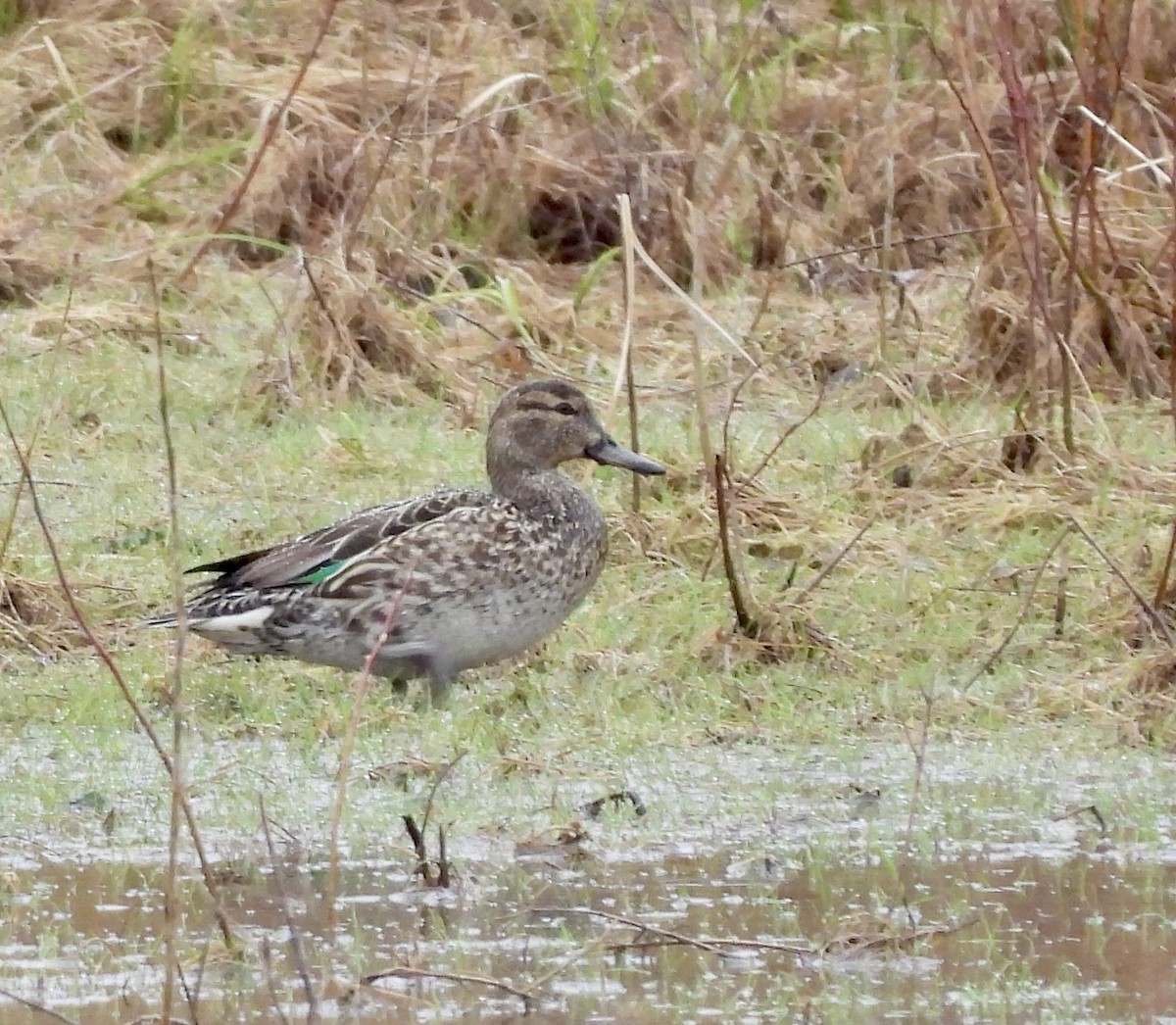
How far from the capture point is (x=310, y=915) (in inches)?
175

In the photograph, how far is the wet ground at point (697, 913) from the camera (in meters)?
3.99

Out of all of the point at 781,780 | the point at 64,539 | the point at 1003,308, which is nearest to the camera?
the point at 781,780

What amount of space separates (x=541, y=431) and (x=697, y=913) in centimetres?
269

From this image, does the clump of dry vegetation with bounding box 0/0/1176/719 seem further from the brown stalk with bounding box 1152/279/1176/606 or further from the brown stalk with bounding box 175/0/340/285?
the brown stalk with bounding box 1152/279/1176/606

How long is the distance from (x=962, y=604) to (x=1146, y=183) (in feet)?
11.1

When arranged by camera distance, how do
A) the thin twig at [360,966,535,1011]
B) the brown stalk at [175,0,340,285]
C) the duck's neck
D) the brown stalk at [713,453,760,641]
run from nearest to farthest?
the thin twig at [360,966,535,1011] < the brown stalk at [713,453,760,641] < the duck's neck < the brown stalk at [175,0,340,285]

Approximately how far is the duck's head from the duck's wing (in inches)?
14.2

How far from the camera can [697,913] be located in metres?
4.50

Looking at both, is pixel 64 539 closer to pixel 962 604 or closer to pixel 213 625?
pixel 213 625

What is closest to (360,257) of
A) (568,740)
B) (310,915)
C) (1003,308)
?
(1003,308)

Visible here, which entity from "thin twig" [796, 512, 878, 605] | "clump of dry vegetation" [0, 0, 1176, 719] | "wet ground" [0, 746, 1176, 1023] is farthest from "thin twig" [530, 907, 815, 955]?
"clump of dry vegetation" [0, 0, 1176, 719]

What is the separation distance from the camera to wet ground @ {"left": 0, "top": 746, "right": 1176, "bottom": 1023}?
13.1ft

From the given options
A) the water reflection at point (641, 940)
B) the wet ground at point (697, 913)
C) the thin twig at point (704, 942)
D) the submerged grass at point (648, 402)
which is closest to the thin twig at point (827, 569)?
the submerged grass at point (648, 402)

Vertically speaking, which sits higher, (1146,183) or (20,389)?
(1146,183)
